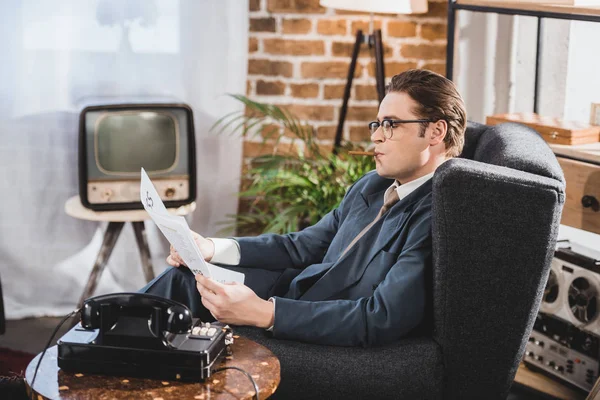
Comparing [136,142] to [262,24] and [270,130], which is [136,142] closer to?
[270,130]

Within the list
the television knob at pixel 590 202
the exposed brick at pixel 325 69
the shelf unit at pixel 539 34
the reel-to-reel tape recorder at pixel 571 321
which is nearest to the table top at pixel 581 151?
the shelf unit at pixel 539 34

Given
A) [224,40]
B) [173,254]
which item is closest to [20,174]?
[224,40]

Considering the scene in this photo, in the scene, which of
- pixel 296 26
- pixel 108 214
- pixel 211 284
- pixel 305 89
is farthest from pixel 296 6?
pixel 211 284

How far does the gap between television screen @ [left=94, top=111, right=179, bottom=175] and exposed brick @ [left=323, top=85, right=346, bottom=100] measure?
76cm

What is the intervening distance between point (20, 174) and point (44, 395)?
7.59 feet

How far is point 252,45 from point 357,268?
71.7 inches

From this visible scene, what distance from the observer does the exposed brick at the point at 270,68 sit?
3.62 m

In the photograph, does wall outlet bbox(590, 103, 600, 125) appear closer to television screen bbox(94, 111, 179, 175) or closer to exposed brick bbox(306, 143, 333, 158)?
exposed brick bbox(306, 143, 333, 158)

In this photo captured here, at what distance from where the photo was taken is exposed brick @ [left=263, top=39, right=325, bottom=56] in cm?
360

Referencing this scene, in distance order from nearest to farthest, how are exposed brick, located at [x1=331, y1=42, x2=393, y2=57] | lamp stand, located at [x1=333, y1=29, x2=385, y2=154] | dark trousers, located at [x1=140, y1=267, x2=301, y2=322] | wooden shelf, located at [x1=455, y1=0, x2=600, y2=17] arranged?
dark trousers, located at [x1=140, y1=267, x2=301, y2=322] < wooden shelf, located at [x1=455, y1=0, x2=600, y2=17] < lamp stand, located at [x1=333, y1=29, x2=385, y2=154] < exposed brick, located at [x1=331, y1=42, x2=393, y2=57]

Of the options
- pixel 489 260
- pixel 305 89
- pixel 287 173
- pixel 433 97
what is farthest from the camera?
pixel 305 89

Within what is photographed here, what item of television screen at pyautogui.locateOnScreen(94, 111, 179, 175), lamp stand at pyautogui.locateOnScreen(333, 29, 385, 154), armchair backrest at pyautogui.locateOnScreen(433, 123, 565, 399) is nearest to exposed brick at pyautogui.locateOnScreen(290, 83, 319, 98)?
lamp stand at pyautogui.locateOnScreen(333, 29, 385, 154)

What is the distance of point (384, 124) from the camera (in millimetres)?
2064

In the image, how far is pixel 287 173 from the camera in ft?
10.9
